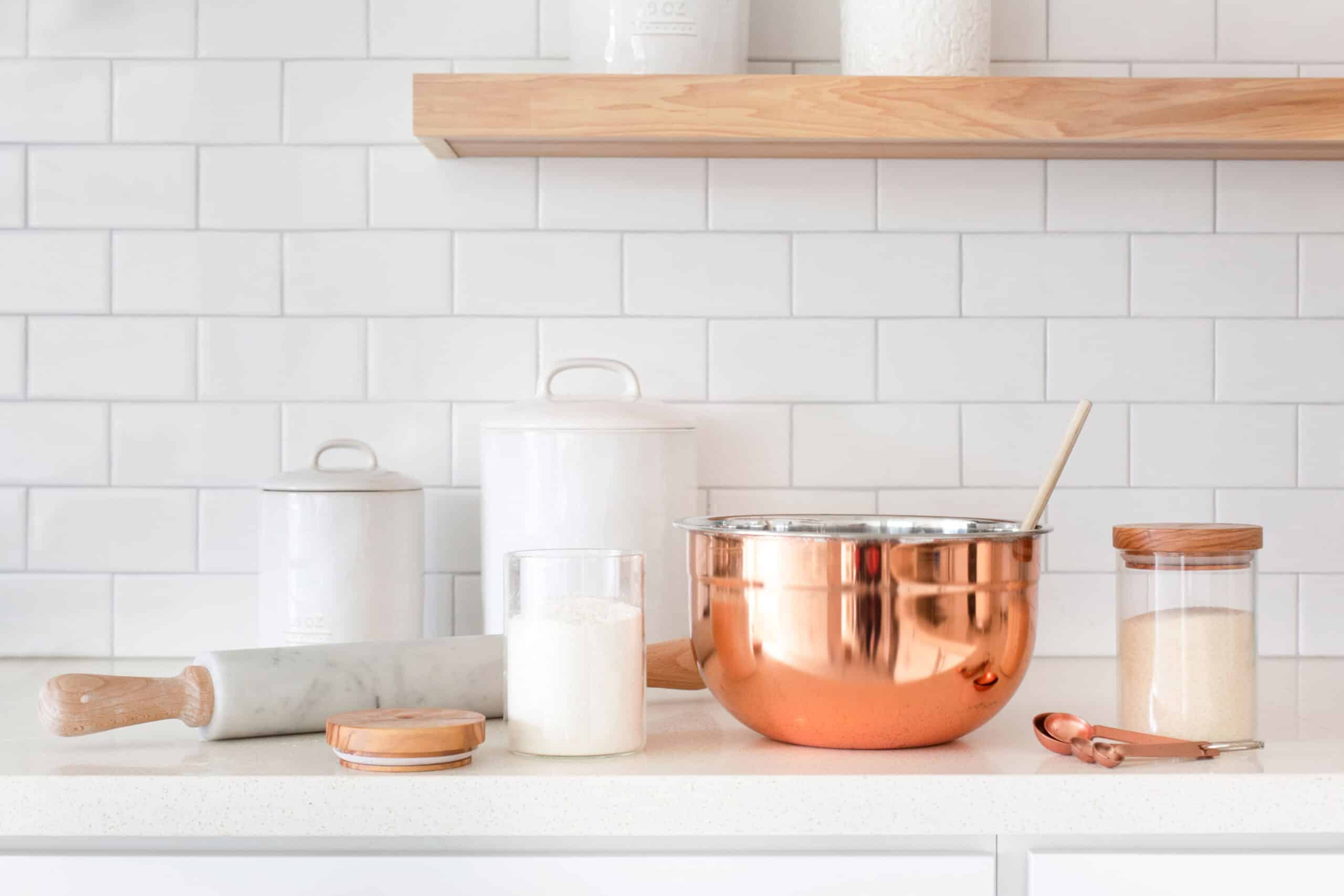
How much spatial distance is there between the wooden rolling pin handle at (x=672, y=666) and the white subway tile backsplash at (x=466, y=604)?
38 centimetres

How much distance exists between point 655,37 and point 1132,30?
599mm

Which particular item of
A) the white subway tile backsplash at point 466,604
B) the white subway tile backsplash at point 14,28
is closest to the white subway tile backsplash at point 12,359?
the white subway tile backsplash at point 14,28

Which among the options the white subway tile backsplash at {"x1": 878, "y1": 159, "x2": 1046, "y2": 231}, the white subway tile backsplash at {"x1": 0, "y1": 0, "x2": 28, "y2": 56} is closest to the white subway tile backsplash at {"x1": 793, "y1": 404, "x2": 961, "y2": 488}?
the white subway tile backsplash at {"x1": 878, "y1": 159, "x2": 1046, "y2": 231}

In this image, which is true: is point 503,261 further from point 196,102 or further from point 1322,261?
point 1322,261

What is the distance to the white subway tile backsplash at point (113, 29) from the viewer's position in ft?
4.62

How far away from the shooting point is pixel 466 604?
1.41m

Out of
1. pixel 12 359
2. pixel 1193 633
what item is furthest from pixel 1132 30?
pixel 12 359

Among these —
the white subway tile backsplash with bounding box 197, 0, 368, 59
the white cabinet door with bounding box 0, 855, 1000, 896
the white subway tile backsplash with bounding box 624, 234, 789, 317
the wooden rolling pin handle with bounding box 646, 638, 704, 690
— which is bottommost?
the white cabinet door with bounding box 0, 855, 1000, 896

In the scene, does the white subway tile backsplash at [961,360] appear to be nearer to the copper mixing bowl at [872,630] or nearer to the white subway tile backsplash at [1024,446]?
the white subway tile backsplash at [1024,446]

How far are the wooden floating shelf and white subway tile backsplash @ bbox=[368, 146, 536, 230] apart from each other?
8.3 inches

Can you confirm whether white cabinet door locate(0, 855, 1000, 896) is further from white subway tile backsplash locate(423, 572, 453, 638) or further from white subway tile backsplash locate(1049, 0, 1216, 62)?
white subway tile backsplash locate(1049, 0, 1216, 62)

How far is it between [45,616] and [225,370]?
362 mm

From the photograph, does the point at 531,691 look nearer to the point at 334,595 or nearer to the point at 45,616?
the point at 334,595

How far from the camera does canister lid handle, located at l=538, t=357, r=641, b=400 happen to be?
125 centimetres
